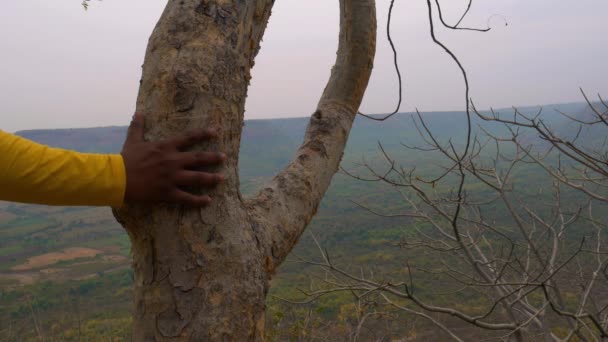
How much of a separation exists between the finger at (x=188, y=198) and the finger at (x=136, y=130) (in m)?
0.15

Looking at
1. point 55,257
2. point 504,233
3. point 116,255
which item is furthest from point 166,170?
point 55,257

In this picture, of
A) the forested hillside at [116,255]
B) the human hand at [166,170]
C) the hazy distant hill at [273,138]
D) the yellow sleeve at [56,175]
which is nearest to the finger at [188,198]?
the human hand at [166,170]

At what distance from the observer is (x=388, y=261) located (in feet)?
63.7

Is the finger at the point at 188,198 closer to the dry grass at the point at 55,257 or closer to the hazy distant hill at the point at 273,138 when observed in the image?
the dry grass at the point at 55,257

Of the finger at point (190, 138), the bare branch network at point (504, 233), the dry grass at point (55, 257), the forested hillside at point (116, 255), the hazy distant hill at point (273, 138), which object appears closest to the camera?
the finger at point (190, 138)

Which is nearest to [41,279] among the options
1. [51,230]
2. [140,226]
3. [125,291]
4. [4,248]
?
[125,291]

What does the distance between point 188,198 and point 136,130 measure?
0.63 feet

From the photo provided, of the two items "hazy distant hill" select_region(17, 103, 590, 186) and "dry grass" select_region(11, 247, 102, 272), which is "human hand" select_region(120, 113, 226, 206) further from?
"hazy distant hill" select_region(17, 103, 590, 186)

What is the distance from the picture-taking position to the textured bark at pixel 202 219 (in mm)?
868

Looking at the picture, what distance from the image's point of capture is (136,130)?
3.02 ft

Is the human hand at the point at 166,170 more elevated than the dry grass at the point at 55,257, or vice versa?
the human hand at the point at 166,170

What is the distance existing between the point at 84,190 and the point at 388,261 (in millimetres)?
19478

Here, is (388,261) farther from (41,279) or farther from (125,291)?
(41,279)

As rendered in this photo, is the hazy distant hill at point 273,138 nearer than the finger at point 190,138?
No
